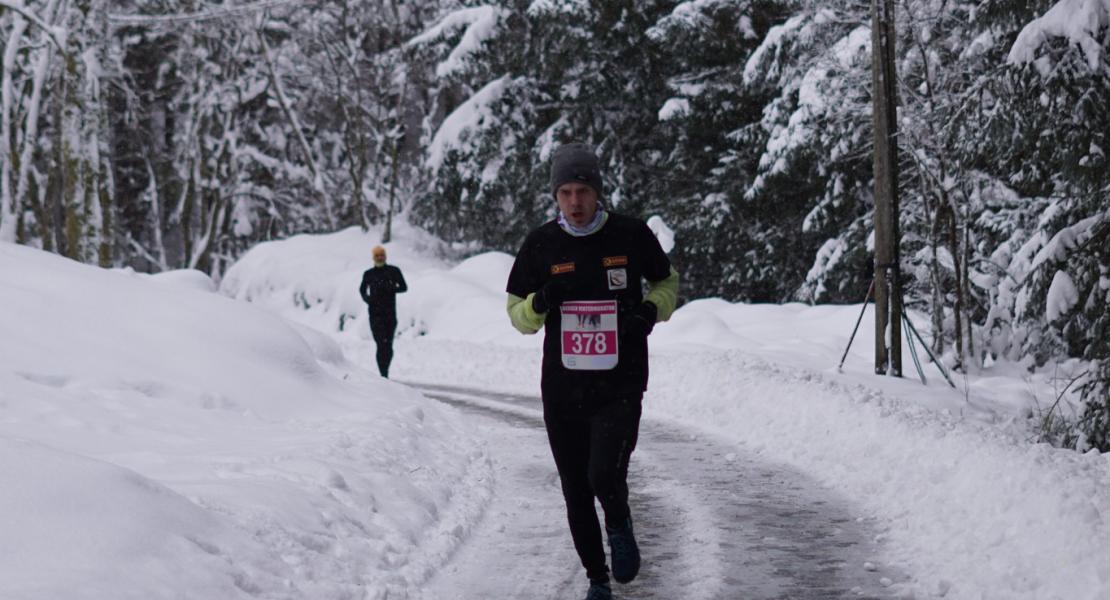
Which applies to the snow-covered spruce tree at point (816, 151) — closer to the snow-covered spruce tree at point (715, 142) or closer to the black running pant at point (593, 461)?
the snow-covered spruce tree at point (715, 142)

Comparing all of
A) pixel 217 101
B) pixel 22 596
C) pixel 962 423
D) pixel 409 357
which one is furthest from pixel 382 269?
pixel 217 101

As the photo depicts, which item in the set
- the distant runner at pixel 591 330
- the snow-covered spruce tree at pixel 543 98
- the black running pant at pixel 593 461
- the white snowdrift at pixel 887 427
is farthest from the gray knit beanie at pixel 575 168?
the snow-covered spruce tree at pixel 543 98

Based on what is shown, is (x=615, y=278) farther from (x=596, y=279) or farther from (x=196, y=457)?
(x=196, y=457)

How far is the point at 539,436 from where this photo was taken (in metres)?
10.7

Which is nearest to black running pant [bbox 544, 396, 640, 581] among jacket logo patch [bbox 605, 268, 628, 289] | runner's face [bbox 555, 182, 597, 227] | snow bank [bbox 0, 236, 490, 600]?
jacket logo patch [bbox 605, 268, 628, 289]

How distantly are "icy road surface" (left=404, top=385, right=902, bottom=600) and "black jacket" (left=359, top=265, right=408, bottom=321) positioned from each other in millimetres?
6747

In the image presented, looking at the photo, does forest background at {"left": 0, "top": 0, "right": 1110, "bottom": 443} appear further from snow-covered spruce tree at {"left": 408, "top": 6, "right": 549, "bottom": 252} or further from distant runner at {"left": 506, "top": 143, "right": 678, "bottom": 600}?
distant runner at {"left": 506, "top": 143, "right": 678, "bottom": 600}

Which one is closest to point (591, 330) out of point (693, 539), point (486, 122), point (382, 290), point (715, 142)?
point (693, 539)

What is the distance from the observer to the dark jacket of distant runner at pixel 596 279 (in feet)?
15.7

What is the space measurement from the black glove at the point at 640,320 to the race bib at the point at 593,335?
2.5 inches

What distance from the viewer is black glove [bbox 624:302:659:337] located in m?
4.73

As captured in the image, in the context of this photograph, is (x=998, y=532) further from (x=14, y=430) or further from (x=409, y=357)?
(x=409, y=357)

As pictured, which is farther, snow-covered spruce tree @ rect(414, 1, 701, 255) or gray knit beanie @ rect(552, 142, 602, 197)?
snow-covered spruce tree @ rect(414, 1, 701, 255)

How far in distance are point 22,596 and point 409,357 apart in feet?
58.8
